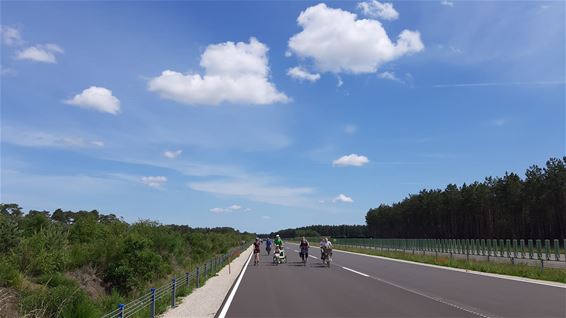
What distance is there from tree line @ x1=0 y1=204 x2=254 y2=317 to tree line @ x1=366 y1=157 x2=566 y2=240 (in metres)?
61.3

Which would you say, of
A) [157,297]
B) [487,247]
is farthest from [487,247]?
[157,297]

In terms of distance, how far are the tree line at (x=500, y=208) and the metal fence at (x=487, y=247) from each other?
18615 millimetres

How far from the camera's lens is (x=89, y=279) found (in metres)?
22.6

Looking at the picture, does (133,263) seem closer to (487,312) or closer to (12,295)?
(12,295)

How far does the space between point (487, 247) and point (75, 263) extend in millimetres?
35464

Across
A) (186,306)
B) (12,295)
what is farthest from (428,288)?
(12,295)

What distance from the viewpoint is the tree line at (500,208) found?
246ft

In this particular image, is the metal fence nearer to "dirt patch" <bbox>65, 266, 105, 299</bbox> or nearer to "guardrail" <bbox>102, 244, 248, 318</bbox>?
"guardrail" <bbox>102, 244, 248, 318</bbox>

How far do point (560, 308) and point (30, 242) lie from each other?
1884cm

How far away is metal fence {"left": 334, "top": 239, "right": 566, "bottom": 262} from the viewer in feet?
122

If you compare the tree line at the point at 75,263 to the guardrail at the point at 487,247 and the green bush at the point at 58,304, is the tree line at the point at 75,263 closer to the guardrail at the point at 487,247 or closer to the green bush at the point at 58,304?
the green bush at the point at 58,304

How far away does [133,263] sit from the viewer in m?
24.3

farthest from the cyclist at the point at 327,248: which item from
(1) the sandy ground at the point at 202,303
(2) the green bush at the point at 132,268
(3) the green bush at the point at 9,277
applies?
(3) the green bush at the point at 9,277

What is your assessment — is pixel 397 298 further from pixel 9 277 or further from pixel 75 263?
pixel 75 263
